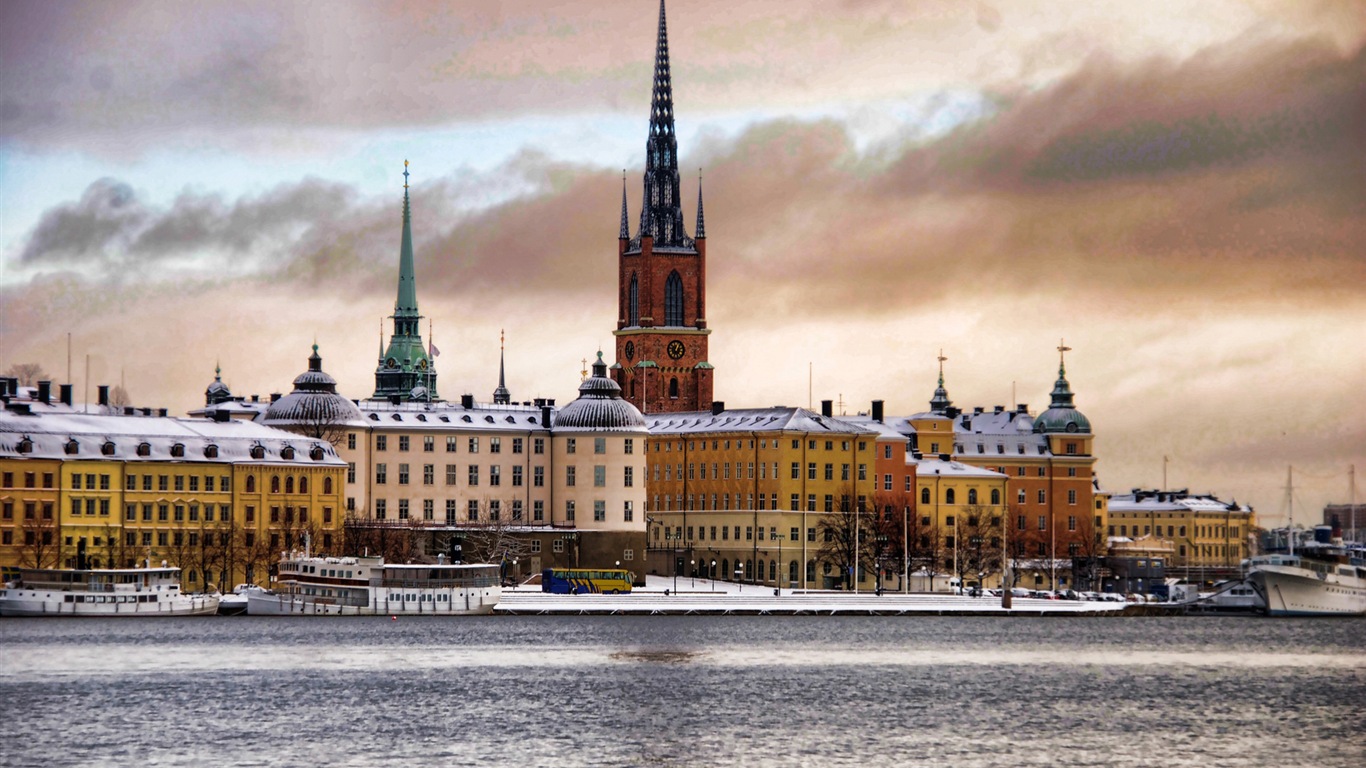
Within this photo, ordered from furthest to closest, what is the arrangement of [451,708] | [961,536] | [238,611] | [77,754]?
[961,536] < [238,611] < [451,708] < [77,754]

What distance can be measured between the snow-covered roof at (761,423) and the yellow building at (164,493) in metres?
33.9

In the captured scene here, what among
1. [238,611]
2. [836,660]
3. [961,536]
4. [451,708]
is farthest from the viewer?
[961,536]

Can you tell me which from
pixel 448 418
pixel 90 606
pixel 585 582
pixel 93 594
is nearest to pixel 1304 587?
pixel 585 582

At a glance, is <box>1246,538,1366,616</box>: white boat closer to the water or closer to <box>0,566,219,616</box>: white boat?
the water

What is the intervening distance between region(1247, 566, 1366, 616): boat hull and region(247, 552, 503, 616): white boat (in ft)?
162

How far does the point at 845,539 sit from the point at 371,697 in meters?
87.5

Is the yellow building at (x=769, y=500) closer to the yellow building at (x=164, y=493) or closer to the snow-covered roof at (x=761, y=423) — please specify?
the snow-covered roof at (x=761, y=423)

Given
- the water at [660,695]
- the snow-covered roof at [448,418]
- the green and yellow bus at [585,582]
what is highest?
the snow-covered roof at [448,418]

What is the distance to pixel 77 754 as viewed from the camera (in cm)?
7950

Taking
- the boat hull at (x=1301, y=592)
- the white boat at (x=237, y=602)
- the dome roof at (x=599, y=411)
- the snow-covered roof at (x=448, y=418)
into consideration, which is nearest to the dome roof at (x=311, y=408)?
the snow-covered roof at (x=448, y=418)

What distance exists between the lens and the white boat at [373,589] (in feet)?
493

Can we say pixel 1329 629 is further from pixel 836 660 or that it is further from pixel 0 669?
pixel 0 669

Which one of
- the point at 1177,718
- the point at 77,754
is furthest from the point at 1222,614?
the point at 77,754

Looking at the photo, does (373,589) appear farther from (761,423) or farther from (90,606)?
(761,423)
